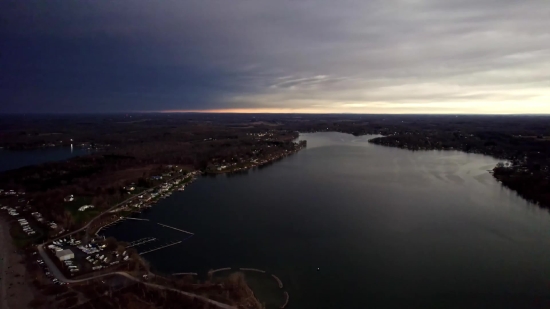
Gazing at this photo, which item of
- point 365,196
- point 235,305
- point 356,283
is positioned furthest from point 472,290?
point 365,196

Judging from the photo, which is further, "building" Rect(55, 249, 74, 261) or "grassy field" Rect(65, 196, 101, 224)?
"grassy field" Rect(65, 196, 101, 224)

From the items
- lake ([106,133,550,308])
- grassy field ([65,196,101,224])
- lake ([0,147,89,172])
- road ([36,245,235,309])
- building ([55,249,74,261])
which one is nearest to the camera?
road ([36,245,235,309])

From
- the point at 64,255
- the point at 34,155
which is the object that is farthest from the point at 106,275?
the point at 34,155

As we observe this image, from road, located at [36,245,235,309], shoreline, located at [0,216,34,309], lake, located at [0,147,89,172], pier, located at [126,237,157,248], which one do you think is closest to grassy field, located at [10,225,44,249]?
shoreline, located at [0,216,34,309]

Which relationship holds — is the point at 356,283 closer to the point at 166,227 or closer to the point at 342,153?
the point at 166,227

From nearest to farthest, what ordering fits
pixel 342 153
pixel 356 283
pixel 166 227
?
pixel 356 283 → pixel 166 227 → pixel 342 153

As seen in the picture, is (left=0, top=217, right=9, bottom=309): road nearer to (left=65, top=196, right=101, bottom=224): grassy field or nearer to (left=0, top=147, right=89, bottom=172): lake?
(left=65, top=196, right=101, bottom=224): grassy field

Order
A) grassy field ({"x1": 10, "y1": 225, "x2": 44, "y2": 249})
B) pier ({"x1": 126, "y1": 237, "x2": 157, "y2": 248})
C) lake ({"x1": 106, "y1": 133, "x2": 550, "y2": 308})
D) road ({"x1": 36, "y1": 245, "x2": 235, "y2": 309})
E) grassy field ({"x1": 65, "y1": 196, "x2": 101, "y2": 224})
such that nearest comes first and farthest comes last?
road ({"x1": 36, "y1": 245, "x2": 235, "y2": 309})
lake ({"x1": 106, "y1": 133, "x2": 550, "y2": 308})
grassy field ({"x1": 10, "y1": 225, "x2": 44, "y2": 249})
pier ({"x1": 126, "y1": 237, "x2": 157, "y2": 248})
grassy field ({"x1": 65, "y1": 196, "x2": 101, "y2": 224})

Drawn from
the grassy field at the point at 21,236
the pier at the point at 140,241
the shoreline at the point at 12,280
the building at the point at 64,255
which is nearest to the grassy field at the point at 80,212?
the grassy field at the point at 21,236
